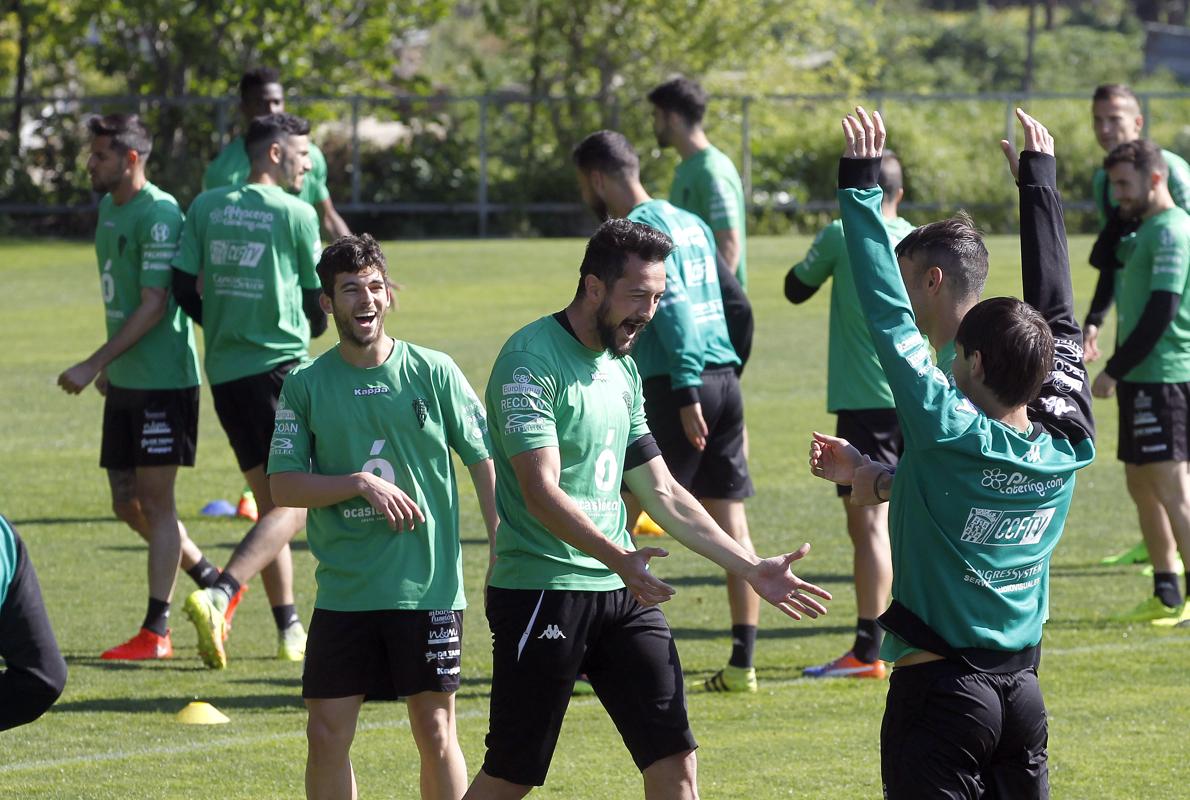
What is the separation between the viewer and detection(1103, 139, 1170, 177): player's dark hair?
28.6ft

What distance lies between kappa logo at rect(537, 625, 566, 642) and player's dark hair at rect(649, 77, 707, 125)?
4.43m

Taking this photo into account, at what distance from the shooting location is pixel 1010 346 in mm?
4113

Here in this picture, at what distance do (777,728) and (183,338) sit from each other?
362 centimetres

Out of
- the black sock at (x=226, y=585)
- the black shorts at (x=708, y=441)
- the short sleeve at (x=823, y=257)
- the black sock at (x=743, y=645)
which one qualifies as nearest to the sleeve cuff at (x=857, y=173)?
the black shorts at (x=708, y=441)

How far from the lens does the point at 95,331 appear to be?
21562 mm

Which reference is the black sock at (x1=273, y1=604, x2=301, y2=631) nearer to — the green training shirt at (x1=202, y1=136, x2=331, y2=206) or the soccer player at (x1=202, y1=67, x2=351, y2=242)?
the soccer player at (x1=202, y1=67, x2=351, y2=242)

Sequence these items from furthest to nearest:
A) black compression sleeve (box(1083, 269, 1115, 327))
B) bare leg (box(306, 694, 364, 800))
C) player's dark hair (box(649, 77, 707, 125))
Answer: black compression sleeve (box(1083, 269, 1115, 327)) < player's dark hair (box(649, 77, 707, 125)) < bare leg (box(306, 694, 364, 800))

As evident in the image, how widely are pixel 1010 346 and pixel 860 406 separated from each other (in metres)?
4.09

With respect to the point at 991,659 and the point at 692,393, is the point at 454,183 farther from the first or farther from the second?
the point at 991,659

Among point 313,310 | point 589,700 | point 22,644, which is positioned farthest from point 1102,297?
point 22,644

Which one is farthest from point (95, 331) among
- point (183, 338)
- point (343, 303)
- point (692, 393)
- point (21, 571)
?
point (21, 571)

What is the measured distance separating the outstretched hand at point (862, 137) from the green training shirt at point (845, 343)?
3.72m

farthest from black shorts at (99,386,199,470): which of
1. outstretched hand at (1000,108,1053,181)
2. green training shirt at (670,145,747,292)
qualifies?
outstretched hand at (1000,108,1053,181)

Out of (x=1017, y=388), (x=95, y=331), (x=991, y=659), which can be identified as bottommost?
(x=95, y=331)
